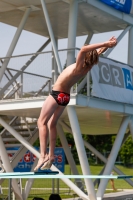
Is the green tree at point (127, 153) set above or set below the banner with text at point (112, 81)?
above

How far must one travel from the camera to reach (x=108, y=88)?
21578mm

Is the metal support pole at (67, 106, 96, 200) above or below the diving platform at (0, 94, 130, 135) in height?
below

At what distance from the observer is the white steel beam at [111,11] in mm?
21875

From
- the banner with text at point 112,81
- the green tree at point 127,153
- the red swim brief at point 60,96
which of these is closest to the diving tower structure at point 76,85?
the banner with text at point 112,81

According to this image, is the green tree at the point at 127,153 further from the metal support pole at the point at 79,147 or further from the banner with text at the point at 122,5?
the metal support pole at the point at 79,147

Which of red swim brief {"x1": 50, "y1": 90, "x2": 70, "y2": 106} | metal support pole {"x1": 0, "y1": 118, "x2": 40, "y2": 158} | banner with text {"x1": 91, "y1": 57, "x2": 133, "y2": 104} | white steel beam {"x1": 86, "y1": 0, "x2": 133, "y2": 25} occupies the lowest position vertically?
red swim brief {"x1": 50, "y1": 90, "x2": 70, "y2": 106}

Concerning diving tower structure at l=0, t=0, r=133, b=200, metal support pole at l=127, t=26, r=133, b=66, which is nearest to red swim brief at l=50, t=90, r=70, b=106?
diving tower structure at l=0, t=0, r=133, b=200

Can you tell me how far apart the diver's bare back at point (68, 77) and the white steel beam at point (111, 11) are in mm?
12403

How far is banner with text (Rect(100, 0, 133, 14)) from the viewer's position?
22703 millimetres

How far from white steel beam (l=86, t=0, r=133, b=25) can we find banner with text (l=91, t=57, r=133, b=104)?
2018 mm

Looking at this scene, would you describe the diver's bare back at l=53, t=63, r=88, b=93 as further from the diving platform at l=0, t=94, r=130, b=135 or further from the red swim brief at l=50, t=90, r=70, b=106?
the diving platform at l=0, t=94, r=130, b=135

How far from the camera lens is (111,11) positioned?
23.0 meters

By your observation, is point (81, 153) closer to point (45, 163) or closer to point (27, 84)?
point (27, 84)

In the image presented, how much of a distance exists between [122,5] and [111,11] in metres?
0.67
